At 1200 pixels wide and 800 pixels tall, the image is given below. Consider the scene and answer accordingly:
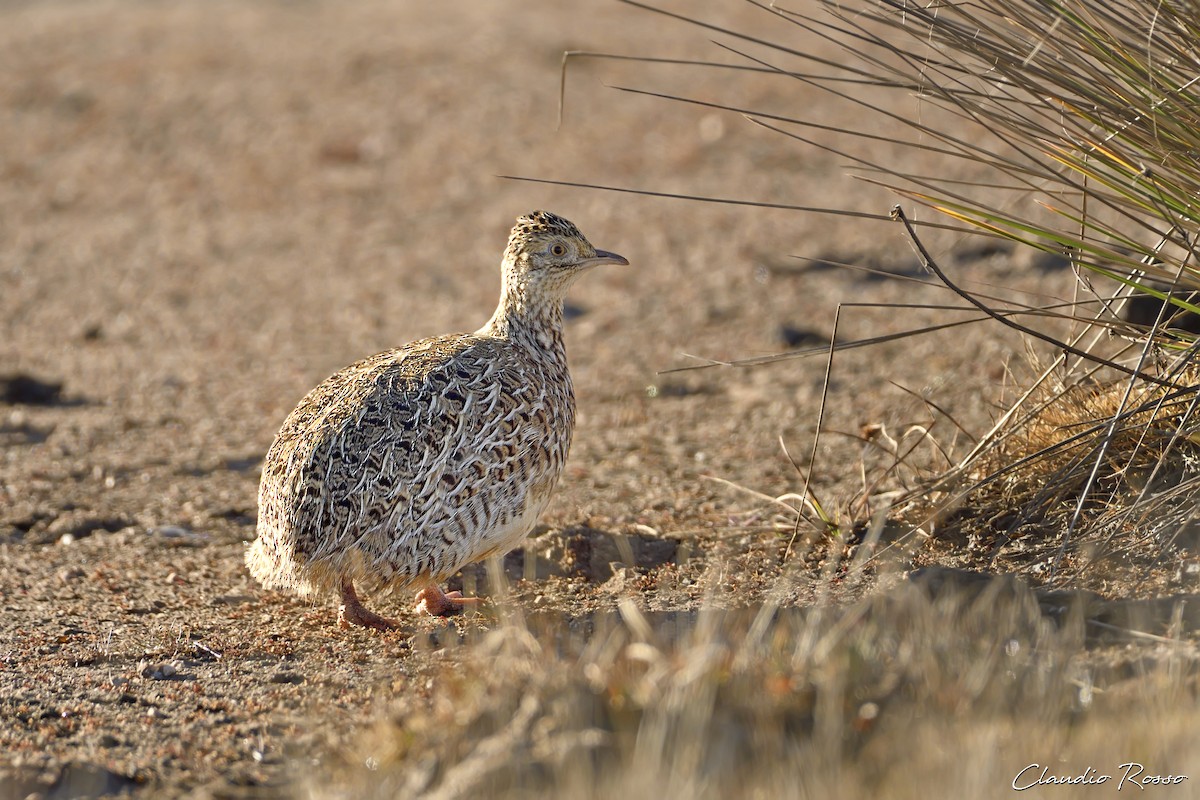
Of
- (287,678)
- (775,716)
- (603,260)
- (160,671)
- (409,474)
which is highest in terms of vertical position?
(603,260)

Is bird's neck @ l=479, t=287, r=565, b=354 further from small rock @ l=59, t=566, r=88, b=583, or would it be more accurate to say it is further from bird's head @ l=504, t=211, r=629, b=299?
small rock @ l=59, t=566, r=88, b=583

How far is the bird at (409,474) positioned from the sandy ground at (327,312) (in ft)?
0.91

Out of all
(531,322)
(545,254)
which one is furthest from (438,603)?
(545,254)

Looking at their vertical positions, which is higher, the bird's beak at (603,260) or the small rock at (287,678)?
the bird's beak at (603,260)

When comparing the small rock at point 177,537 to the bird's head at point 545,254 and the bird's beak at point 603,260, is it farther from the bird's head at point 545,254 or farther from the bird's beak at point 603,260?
the bird's beak at point 603,260

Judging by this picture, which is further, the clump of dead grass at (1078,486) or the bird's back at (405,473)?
the bird's back at (405,473)

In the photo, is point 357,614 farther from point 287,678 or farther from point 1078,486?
point 1078,486

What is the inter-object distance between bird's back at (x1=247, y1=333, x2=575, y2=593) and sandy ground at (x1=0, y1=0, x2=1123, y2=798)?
321mm

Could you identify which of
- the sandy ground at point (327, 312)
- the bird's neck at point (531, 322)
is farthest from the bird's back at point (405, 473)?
the bird's neck at point (531, 322)

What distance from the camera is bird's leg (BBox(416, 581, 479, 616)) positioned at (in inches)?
223

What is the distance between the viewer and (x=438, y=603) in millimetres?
5672

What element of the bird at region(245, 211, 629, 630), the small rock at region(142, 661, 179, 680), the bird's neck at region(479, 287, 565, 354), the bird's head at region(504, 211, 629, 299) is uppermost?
the bird's head at region(504, 211, 629, 299)

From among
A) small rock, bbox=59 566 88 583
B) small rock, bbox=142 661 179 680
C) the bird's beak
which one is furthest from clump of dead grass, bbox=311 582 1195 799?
small rock, bbox=59 566 88 583

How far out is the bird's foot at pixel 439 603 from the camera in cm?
566
